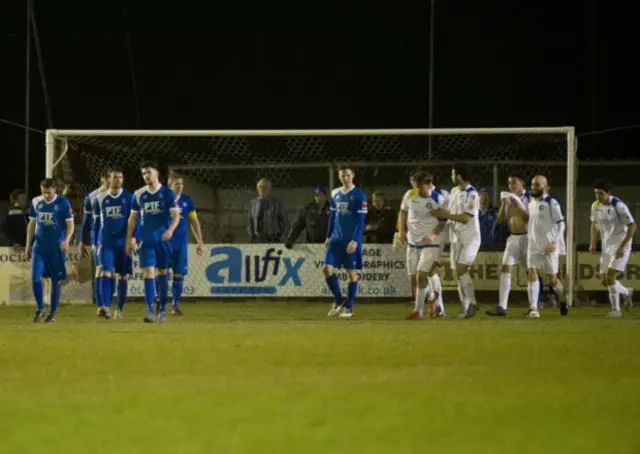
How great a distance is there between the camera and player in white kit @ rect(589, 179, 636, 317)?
18578 mm

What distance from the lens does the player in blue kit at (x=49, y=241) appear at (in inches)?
683

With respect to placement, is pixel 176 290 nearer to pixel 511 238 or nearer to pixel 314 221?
pixel 314 221

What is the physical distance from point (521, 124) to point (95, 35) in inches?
476

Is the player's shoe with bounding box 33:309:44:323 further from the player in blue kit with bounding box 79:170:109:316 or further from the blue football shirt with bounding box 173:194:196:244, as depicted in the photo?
the blue football shirt with bounding box 173:194:196:244

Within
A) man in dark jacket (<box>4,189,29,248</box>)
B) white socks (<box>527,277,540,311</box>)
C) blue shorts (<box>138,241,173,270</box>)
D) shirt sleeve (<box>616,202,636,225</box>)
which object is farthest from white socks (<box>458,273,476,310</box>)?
man in dark jacket (<box>4,189,29,248</box>)

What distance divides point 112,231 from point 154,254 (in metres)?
1.54

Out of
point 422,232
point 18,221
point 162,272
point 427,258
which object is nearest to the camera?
point 162,272

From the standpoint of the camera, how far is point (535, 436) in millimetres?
6348

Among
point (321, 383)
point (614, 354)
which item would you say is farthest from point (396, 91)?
point (321, 383)

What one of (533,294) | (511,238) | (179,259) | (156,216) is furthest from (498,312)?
(156,216)

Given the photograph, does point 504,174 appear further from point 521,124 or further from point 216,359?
point 216,359

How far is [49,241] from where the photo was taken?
1738cm

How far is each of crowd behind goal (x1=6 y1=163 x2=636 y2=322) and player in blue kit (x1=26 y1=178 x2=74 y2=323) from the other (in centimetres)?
1

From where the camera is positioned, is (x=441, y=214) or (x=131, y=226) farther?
(x=441, y=214)
